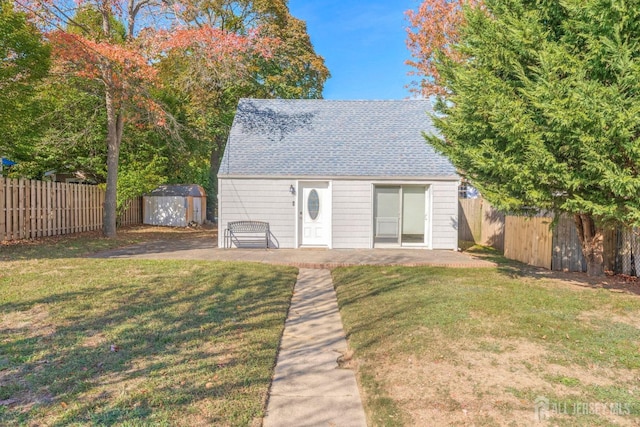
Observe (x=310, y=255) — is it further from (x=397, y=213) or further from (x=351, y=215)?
(x=397, y=213)

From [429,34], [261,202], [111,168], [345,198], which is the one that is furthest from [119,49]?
[429,34]

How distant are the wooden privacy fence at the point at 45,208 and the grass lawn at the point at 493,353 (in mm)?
11163

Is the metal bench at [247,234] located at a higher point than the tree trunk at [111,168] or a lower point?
lower

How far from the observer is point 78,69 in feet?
44.0

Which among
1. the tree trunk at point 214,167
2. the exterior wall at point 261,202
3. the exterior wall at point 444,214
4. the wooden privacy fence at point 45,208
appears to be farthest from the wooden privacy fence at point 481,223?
the wooden privacy fence at point 45,208

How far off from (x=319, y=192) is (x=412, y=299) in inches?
281

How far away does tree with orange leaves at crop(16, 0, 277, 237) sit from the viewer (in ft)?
40.9

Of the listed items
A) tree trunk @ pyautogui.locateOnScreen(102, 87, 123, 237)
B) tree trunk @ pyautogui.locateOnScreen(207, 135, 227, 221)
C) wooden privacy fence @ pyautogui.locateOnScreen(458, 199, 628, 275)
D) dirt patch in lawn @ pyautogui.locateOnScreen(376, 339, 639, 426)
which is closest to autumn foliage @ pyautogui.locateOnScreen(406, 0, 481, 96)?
wooden privacy fence @ pyautogui.locateOnScreen(458, 199, 628, 275)

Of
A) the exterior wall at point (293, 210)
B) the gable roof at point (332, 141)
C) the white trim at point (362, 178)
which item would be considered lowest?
the exterior wall at point (293, 210)

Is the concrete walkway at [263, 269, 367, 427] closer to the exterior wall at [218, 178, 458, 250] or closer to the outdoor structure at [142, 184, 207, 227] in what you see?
the exterior wall at [218, 178, 458, 250]

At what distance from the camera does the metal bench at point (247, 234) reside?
12.4 m

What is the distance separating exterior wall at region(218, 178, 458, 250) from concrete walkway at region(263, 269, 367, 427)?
A: 6860 mm

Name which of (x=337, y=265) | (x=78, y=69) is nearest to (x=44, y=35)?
(x=78, y=69)

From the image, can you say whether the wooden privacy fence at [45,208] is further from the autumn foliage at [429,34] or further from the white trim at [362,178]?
the autumn foliage at [429,34]
